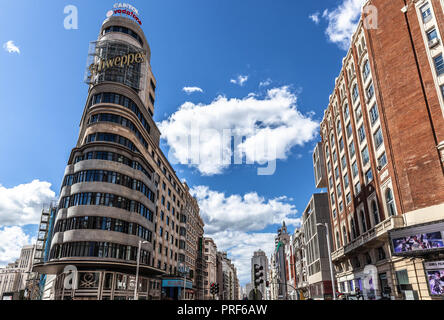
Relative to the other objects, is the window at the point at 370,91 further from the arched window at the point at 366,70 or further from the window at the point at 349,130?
the window at the point at 349,130

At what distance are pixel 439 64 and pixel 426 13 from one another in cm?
641

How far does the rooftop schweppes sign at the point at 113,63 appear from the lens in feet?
182

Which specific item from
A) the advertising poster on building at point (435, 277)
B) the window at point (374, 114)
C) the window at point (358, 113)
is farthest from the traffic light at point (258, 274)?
the window at point (358, 113)

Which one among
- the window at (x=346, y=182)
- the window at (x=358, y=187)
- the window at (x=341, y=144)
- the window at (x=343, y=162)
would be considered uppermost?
the window at (x=341, y=144)

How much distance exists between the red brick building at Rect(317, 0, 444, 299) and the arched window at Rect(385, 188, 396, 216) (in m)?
0.10

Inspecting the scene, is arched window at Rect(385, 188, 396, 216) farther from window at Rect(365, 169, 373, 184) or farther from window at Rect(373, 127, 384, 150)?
window at Rect(373, 127, 384, 150)

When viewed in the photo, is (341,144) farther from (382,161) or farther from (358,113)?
(382,161)

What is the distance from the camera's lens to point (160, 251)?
59.5 metres

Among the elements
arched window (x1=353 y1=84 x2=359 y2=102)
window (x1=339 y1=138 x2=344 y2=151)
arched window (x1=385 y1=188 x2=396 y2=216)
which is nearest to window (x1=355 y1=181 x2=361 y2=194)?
arched window (x1=385 y1=188 x2=396 y2=216)

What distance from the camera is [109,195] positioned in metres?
43.3

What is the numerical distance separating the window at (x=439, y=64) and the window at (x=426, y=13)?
4589 mm
